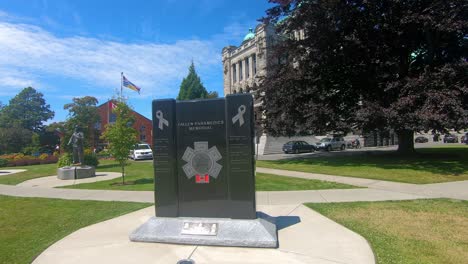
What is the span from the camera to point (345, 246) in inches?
191

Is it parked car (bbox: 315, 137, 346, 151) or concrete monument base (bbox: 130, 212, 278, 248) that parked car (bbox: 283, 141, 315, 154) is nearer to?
parked car (bbox: 315, 137, 346, 151)

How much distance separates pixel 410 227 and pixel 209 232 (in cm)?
358

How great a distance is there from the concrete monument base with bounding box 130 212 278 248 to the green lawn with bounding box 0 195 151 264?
164cm

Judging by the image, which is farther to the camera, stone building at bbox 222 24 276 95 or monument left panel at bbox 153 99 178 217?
stone building at bbox 222 24 276 95

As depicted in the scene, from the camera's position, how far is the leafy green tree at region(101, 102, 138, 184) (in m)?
12.6

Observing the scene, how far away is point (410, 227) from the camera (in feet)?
19.2

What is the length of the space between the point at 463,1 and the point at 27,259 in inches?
808

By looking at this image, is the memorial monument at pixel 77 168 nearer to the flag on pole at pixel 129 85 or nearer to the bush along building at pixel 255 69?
the flag on pole at pixel 129 85

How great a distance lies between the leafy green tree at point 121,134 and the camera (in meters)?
12.6

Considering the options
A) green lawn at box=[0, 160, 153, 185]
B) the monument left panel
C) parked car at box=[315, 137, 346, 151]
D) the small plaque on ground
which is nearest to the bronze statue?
green lawn at box=[0, 160, 153, 185]

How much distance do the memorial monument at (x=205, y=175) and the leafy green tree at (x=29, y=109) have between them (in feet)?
317

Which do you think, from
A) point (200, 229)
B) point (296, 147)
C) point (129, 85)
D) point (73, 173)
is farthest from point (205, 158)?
point (129, 85)

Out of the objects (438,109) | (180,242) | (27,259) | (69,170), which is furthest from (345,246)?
(69,170)

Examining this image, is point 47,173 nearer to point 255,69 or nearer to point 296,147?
point 296,147
